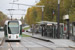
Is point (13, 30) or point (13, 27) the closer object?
point (13, 30)

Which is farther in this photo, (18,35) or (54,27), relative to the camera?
(54,27)

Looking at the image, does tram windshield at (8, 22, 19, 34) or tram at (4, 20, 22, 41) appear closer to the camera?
tram at (4, 20, 22, 41)

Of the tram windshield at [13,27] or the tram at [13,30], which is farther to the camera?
the tram windshield at [13,27]

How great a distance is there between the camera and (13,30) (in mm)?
33062

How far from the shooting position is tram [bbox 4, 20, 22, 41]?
107 ft

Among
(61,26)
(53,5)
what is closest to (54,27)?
(61,26)

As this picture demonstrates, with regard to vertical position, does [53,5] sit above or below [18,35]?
above

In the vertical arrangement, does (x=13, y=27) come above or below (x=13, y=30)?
above

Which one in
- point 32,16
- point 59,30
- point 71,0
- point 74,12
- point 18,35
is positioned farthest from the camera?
point 32,16

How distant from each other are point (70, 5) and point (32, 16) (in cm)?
3548

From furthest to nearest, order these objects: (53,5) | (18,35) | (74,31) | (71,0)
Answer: (53,5) → (71,0) → (18,35) → (74,31)

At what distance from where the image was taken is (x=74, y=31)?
29.8 meters

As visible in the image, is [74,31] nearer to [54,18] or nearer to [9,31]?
[9,31]

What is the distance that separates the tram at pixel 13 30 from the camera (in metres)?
32.7
